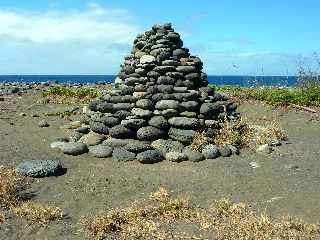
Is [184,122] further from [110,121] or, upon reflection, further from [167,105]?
[110,121]

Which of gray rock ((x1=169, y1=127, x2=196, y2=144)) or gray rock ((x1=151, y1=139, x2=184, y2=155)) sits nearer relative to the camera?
gray rock ((x1=151, y1=139, x2=184, y2=155))

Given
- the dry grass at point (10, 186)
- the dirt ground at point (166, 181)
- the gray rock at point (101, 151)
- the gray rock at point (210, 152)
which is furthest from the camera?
the gray rock at point (101, 151)

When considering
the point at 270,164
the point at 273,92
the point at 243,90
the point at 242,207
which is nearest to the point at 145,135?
the point at 270,164

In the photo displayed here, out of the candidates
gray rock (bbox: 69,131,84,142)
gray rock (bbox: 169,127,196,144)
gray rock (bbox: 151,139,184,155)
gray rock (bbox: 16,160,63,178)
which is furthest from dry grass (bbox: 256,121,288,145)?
gray rock (bbox: 16,160,63,178)

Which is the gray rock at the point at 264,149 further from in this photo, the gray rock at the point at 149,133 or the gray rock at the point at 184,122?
the gray rock at the point at 149,133

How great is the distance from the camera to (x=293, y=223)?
848 centimetres

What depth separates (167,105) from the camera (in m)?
13.5

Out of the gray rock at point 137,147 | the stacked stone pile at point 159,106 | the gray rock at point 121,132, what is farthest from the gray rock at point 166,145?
the gray rock at point 121,132

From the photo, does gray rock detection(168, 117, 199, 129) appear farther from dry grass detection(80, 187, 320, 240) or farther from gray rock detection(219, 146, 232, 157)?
dry grass detection(80, 187, 320, 240)

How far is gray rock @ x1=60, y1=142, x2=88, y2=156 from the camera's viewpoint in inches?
512

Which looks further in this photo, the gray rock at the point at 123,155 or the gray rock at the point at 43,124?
the gray rock at the point at 43,124

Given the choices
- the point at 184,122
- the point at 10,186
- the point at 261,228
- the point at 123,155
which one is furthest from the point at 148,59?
the point at 261,228

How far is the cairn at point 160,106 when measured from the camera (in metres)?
13.1

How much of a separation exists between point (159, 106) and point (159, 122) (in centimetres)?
44
